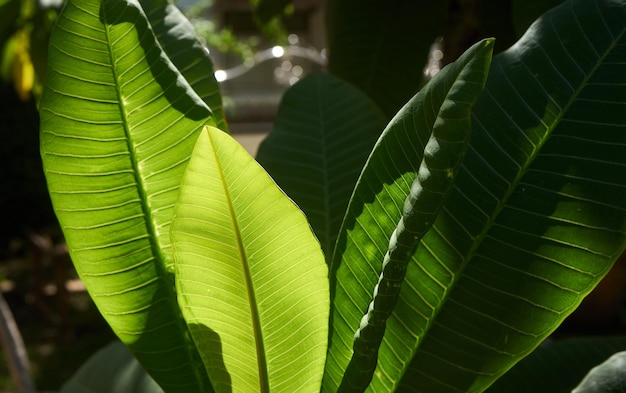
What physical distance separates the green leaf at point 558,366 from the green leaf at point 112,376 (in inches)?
12.7

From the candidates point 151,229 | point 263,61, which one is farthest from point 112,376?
point 263,61

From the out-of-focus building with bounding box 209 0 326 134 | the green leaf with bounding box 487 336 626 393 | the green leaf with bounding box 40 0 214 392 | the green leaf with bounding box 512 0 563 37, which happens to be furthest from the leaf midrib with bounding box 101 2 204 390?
the out-of-focus building with bounding box 209 0 326 134

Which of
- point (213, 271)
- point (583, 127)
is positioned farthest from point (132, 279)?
point (583, 127)

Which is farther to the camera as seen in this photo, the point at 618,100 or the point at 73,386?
the point at 73,386

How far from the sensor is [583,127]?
0.48 metres

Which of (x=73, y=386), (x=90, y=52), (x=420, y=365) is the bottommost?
(x=73, y=386)

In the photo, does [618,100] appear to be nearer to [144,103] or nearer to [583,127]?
[583,127]

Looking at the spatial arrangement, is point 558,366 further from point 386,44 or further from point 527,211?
point 386,44

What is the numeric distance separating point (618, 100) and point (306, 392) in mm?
269

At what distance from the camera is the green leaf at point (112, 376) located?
74 centimetres

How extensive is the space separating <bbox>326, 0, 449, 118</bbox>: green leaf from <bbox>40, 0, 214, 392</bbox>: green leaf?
592mm

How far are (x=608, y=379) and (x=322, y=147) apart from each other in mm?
330

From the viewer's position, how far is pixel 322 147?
0.71 meters

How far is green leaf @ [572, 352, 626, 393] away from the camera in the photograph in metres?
0.47
